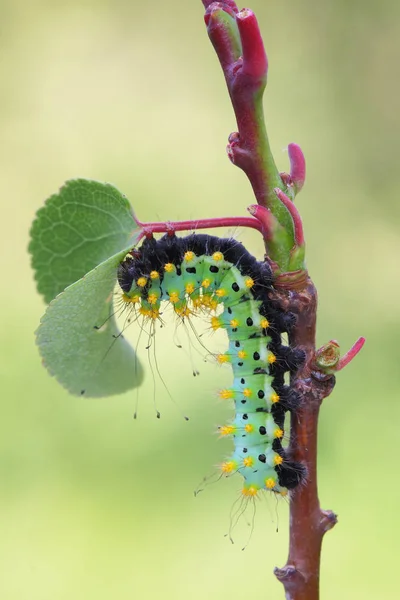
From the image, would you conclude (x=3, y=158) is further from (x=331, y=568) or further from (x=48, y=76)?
(x=331, y=568)

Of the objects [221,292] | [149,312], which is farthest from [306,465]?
[149,312]

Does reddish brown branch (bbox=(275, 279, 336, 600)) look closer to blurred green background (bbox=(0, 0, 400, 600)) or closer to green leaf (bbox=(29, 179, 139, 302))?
green leaf (bbox=(29, 179, 139, 302))

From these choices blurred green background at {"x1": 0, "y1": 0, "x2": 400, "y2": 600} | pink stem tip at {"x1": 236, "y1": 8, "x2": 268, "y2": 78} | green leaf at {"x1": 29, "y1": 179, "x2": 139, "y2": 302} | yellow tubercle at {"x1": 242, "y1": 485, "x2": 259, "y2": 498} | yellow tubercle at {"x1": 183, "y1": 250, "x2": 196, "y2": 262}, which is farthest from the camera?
blurred green background at {"x1": 0, "y1": 0, "x2": 400, "y2": 600}

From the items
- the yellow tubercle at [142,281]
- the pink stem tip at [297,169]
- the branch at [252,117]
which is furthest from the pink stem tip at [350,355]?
the yellow tubercle at [142,281]

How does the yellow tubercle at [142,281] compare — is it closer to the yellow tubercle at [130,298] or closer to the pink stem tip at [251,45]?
the yellow tubercle at [130,298]

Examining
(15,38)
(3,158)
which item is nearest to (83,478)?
(3,158)

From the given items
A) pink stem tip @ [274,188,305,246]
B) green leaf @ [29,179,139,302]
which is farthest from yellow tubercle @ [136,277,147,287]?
pink stem tip @ [274,188,305,246]
